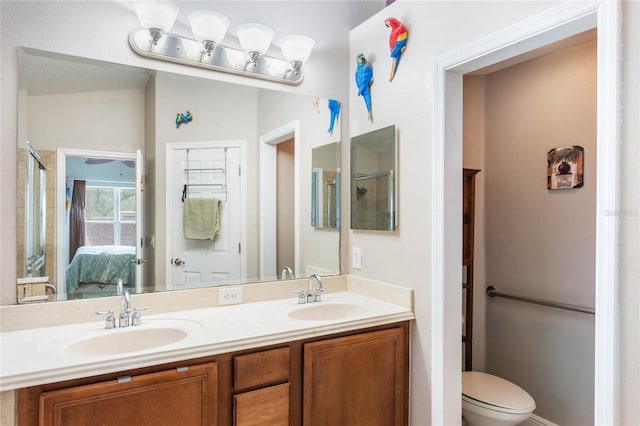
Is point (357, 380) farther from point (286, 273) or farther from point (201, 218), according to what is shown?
point (201, 218)

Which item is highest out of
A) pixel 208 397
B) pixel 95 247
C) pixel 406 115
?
pixel 406 115

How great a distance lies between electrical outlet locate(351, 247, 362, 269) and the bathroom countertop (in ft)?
0.77

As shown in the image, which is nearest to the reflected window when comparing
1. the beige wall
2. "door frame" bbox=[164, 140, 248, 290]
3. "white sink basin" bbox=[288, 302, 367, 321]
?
"door frame" bbox=[164, 140, 248, 290]

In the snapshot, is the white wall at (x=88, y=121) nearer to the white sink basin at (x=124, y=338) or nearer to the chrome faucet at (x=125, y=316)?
the chrome faucet at (x=125, y=316)

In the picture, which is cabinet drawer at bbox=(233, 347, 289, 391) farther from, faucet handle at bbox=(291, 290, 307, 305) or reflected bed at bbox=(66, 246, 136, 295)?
reflected bed at bbox=(66, 246, 136, 295)

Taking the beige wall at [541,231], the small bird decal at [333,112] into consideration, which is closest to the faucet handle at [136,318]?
the small bird decal at [333,112]

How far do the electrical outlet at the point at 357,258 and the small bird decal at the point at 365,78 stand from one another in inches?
29.3

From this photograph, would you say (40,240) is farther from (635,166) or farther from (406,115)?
(635,166)

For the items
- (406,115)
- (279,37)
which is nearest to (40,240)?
(279,37)

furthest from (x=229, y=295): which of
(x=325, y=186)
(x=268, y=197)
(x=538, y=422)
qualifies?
(x=538, y=422)

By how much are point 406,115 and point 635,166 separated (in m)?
0.98

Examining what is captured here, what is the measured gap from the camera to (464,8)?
1549 millimetres

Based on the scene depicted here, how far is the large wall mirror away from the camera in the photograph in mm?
1558

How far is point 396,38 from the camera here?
1839 millimetres
